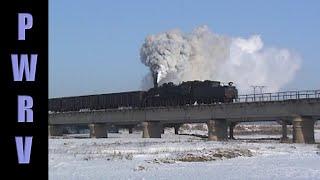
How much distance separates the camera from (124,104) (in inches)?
3425

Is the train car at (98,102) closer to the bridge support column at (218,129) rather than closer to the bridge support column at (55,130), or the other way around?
the bridge support column at (55,130)

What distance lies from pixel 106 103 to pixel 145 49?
27672 millimetres

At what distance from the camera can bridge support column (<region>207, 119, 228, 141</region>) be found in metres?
71.2

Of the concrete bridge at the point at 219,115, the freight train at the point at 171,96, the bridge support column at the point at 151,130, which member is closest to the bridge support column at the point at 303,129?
the concrete bridge at the point at 219,115

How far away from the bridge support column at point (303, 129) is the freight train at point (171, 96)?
1519 cm

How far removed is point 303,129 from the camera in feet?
200

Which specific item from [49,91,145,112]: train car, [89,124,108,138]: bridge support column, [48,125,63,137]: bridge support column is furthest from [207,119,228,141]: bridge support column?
[48,125,63,137]: bridge support column

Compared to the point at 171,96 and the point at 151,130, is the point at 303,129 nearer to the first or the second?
A: the point at 171,96

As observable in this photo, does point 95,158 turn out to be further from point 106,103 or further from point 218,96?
point 106,103

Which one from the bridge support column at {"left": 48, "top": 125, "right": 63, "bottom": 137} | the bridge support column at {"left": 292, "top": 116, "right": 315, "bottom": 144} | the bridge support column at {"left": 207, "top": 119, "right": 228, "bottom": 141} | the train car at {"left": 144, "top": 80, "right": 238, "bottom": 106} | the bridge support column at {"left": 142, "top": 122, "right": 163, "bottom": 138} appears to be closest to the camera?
the bridge support column at {"left": 292, "top": 116, "right": 315, "bottom": 144}

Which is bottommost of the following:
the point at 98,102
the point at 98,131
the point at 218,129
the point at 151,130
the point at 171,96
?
the point at 98,131

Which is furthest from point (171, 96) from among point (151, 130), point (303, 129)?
point (303, 129)

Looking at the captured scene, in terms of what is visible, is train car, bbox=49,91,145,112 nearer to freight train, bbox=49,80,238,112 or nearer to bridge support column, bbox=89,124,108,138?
freight train, bbox=49,80,238,112

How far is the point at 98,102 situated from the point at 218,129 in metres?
27.7
